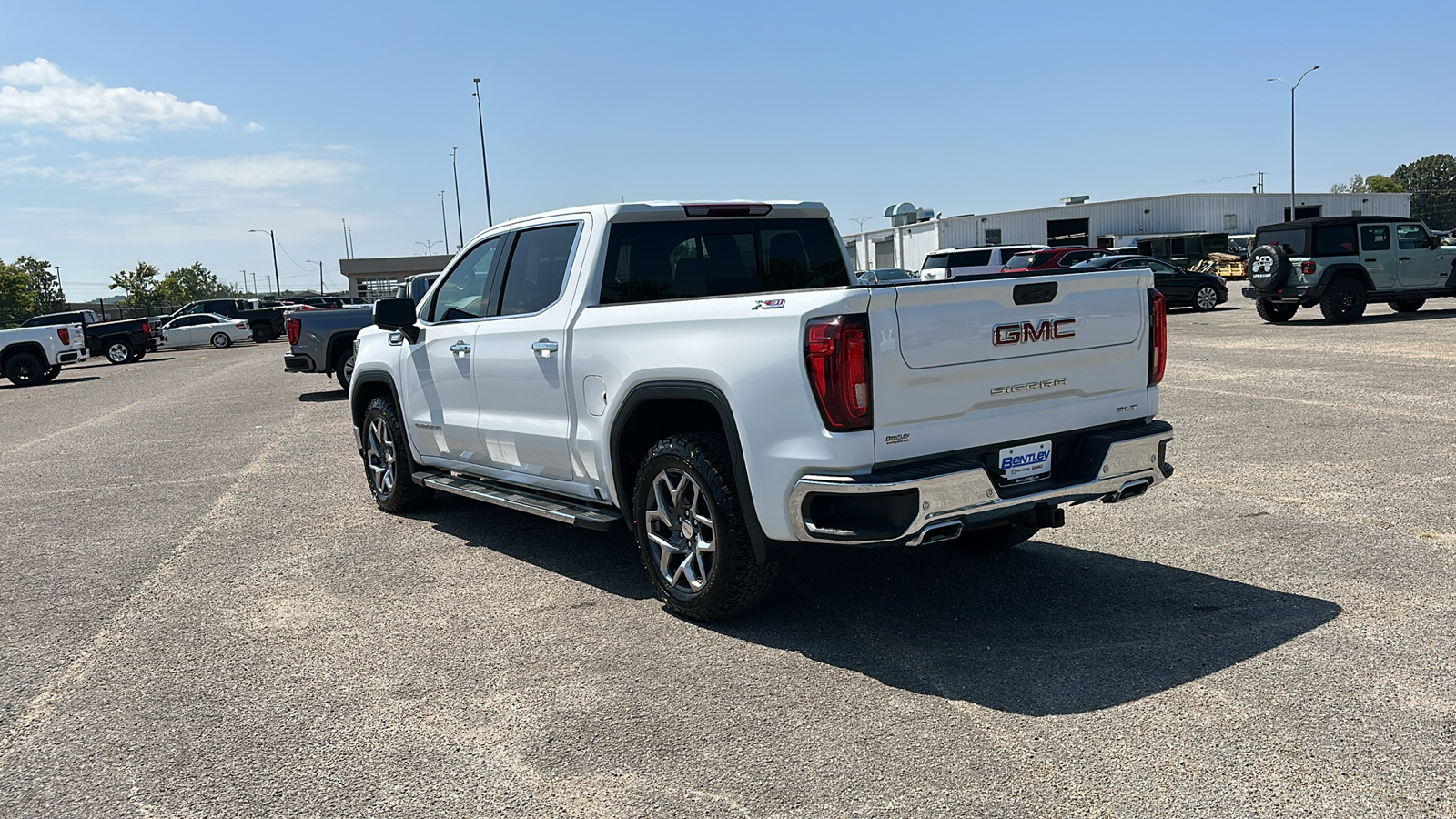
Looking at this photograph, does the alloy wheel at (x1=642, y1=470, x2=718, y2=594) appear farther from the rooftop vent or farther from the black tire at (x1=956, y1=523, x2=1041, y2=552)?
the rooftop vent

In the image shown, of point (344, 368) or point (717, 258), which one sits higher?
point (717, 258)

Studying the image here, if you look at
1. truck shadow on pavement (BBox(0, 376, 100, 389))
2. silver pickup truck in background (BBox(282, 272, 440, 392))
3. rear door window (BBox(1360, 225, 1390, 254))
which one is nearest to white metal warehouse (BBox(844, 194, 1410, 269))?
rear door window (BBox(1360, 225, 1390, 254))

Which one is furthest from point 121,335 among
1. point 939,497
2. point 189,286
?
A: point 189,286

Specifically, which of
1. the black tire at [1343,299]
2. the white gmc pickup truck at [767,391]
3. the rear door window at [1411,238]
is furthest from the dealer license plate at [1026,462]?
the rear door window at [1411,238]

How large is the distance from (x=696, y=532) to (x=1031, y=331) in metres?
1.68

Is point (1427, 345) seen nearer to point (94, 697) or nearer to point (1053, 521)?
point (1053, 521)

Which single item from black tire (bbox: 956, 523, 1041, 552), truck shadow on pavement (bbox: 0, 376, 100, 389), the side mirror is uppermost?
the side mirror

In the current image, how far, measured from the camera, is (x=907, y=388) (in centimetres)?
431

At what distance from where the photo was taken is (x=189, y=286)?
419ft

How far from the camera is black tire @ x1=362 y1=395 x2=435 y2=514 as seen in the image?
765cm

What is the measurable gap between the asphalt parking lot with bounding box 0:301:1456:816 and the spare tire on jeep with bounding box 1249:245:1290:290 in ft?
43.8

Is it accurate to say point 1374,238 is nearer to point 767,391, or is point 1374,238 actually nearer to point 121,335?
point 767,391

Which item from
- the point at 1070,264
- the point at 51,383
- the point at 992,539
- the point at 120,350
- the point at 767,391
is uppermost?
the point at 1070,264

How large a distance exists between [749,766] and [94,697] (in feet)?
9.12
